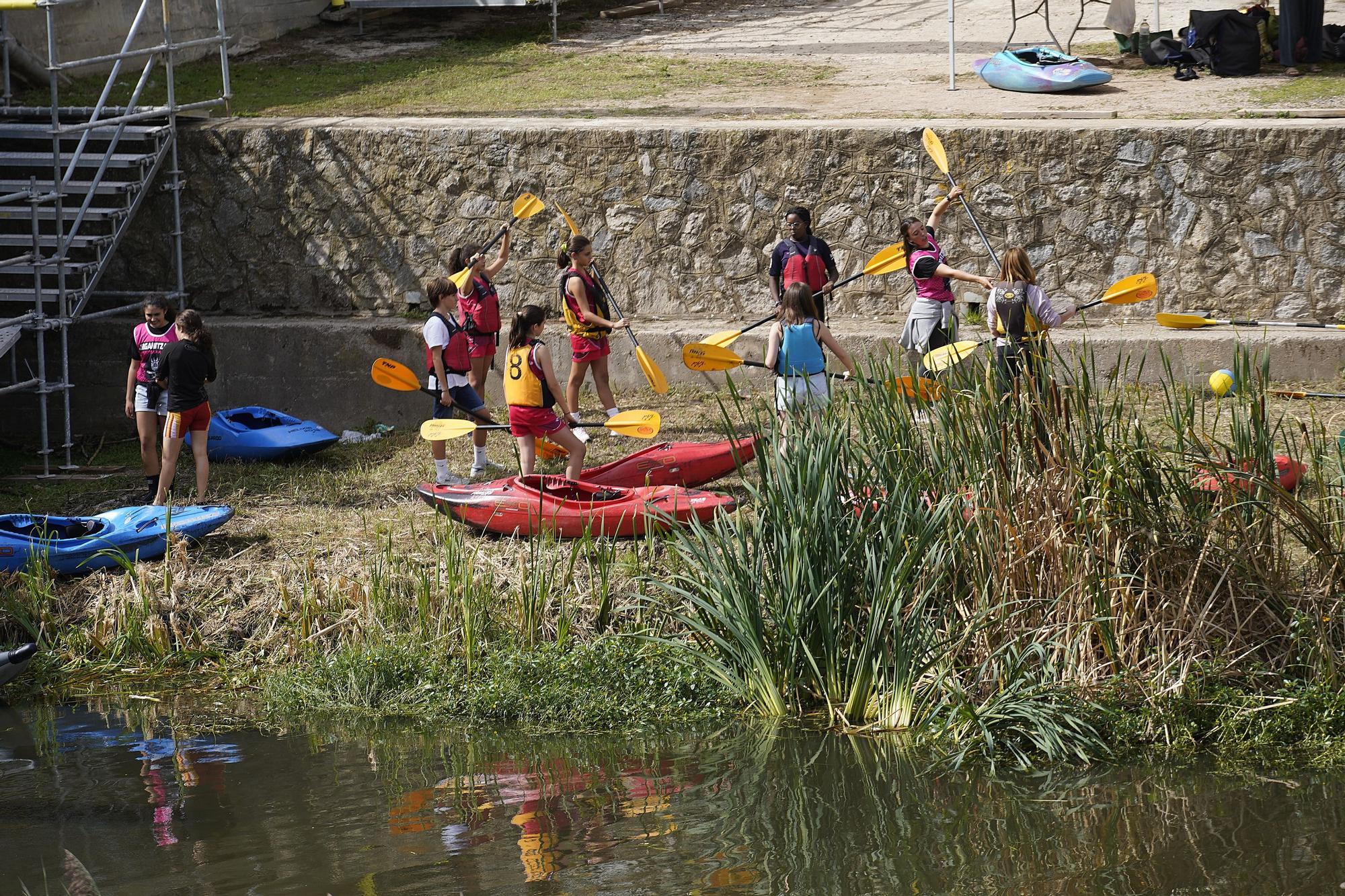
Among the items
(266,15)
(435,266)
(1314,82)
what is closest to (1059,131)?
(1314,82)

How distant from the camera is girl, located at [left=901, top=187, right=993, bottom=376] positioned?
8.95 m

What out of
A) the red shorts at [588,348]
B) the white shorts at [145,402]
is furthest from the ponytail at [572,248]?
the white shorts at [145,402]

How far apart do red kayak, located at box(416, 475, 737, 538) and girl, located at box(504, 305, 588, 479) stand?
304 mm

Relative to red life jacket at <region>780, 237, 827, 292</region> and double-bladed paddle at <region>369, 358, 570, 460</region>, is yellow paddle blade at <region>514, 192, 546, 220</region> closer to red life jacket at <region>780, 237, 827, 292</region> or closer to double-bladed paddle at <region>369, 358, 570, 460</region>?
double-bladed paddle at <region>369, 358, 570, 460</region>

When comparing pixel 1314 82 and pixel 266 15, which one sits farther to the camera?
pixel 266 15

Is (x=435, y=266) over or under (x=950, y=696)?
over

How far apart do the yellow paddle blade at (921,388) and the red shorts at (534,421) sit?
2.40 metres

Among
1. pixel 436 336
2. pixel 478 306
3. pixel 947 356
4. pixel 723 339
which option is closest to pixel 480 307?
pixel 478 306

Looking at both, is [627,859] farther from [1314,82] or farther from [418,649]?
[1314,82]

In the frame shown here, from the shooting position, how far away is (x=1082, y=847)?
4848 millimetres

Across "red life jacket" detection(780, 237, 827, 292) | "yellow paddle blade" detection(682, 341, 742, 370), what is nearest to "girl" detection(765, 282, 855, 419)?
"yellow paddle blade" detection(682, 341, 742, 370)

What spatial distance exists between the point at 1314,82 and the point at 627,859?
9.58 metres

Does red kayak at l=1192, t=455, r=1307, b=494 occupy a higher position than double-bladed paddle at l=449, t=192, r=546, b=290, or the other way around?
double-bladed paddle at l=449, t=192, r=546, b=290

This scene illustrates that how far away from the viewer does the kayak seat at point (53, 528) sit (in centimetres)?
763
